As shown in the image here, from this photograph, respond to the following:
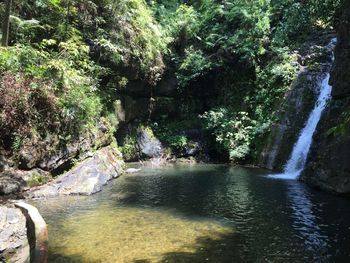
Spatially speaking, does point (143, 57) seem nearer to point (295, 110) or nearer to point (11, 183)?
point (295, 110)

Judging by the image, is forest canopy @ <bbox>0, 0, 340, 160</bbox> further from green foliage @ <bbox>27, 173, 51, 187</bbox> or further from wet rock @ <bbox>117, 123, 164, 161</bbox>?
wet rock @ <bbox>117, 123, 164, 161</bbox>

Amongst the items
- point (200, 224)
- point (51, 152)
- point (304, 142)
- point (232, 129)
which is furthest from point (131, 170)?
point (200, 224)

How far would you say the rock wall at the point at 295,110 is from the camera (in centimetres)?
1714

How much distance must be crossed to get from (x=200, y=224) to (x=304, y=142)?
29.9 ft

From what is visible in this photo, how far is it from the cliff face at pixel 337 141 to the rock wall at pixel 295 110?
2.61 meters

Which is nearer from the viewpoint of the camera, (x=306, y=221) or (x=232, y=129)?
(x=306, y=221)

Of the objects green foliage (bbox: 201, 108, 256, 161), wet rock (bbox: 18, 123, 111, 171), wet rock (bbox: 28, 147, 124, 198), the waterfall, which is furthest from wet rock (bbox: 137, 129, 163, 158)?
the waterfall

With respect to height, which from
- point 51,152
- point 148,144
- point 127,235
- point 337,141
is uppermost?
point 337,141

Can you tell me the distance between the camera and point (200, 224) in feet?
28.7

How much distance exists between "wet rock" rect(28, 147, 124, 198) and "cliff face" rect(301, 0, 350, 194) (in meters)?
7.31

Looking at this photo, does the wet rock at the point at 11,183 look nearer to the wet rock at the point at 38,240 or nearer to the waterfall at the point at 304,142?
the wet rock at the point at 38,240

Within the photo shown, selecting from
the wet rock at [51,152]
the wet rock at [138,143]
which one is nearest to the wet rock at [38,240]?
the wet rock at [51,152]

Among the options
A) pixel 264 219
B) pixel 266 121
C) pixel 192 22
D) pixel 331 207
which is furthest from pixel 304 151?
pixel 192 22

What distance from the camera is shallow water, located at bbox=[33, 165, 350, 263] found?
6988mm
